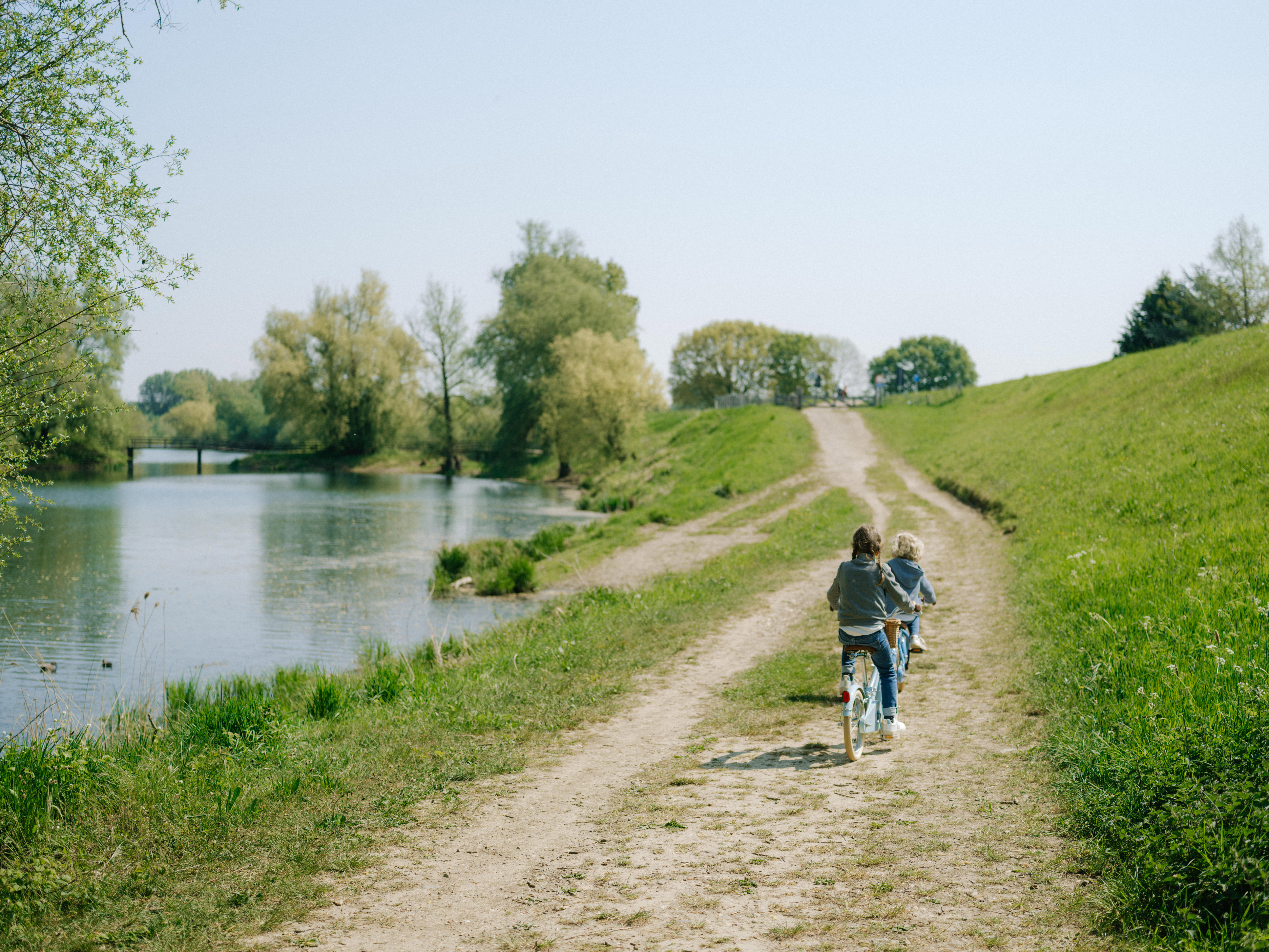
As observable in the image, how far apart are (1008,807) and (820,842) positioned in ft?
4.55

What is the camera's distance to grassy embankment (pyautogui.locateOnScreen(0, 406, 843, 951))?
4.98m

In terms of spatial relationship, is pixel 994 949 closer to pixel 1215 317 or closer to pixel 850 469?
pixel 850 469

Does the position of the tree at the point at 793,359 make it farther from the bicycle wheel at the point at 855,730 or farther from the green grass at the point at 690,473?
the bicycle wheel at the point at 855,730

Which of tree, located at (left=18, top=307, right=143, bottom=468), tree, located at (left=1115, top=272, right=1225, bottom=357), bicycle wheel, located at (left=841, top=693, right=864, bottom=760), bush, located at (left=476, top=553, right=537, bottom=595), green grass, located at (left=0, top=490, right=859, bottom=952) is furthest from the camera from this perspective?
tree, located at (left=1115, top=272, right=1225, bottom=357)

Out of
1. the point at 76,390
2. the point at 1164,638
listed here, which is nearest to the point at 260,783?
the point at 76,390

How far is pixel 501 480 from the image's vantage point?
212 ft

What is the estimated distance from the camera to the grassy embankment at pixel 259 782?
16.4 feet

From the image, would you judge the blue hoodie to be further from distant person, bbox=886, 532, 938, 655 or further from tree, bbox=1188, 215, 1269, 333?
tree, bbox=1188, 215, 1269, 333

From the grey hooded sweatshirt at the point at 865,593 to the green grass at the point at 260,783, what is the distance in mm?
3020

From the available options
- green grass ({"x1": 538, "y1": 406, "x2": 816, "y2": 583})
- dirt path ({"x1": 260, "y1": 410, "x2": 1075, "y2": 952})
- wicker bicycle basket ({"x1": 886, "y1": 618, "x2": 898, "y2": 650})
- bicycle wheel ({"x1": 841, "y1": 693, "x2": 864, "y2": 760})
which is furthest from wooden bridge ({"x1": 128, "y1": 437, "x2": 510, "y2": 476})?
bicycle wheel ({"x1": 841, "y1": 693, "x2": 864, "y2": 760})

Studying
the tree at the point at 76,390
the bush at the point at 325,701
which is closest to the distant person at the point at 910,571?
→ the bush at the point at 325,701

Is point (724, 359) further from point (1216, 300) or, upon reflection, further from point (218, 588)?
point (218, 588)

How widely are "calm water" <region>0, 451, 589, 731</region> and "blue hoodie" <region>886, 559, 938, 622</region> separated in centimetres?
818

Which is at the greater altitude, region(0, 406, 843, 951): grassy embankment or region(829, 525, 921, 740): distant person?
region(829, 525, 921, 740): distant person
